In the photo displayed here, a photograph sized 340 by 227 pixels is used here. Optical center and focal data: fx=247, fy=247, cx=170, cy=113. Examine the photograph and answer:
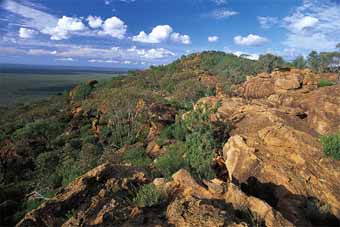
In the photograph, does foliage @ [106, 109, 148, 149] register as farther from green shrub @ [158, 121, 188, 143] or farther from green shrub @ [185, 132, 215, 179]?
green shrub @ [185, 132, 215, 179]

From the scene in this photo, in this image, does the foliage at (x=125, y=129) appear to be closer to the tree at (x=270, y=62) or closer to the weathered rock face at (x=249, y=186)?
the weathered rock face at (x=249, y=186)

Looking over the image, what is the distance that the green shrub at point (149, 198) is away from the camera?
496 centimetres

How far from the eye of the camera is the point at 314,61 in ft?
141

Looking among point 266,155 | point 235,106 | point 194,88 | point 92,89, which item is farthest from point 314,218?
point 92,89

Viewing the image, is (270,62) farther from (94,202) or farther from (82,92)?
(94,202)

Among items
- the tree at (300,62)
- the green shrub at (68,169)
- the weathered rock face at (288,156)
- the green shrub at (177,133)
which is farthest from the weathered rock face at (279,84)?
the tree at (300,62)

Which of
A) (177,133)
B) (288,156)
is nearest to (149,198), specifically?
(288,156)

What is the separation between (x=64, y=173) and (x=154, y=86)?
31737mm

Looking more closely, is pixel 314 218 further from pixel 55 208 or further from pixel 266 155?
pixel 55 208

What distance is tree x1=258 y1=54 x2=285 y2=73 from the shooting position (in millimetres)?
46341

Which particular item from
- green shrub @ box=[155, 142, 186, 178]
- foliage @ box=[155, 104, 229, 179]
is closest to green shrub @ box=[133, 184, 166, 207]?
foliage @ box=[155, 104, 229, 179]

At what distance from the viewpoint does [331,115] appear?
37.5 ft

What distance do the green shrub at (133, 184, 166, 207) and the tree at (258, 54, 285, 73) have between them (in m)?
44.6

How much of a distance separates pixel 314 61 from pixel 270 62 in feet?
26.0
